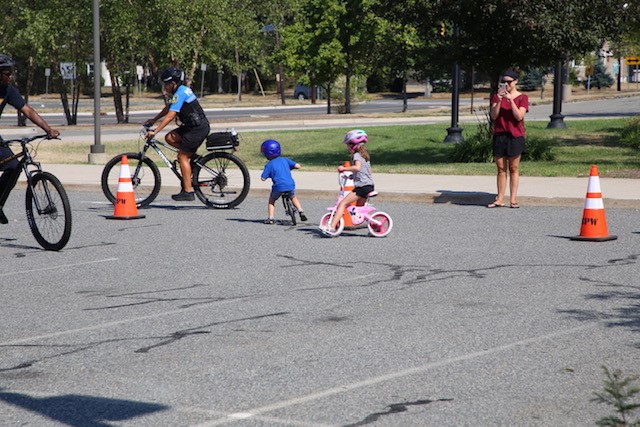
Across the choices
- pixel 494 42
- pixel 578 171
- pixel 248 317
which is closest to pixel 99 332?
pixel 248 317

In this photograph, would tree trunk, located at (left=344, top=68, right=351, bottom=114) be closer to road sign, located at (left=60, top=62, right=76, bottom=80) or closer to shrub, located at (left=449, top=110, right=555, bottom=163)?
road sign, located at (left=60, top=62, right=76, bottom=80)

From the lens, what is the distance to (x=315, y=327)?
779cm

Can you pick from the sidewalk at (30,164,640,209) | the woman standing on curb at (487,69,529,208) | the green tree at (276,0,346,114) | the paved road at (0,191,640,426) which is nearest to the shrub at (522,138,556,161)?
the sidewalk at (30,164,640,209)

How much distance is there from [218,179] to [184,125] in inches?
35.2

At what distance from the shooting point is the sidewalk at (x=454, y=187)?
16.1m

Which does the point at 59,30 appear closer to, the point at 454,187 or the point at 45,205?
the point at 454,187

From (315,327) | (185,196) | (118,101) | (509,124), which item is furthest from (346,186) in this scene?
(118,101)

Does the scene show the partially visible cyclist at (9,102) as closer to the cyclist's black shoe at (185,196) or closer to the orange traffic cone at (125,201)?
the orange traffic cone at (125,201)

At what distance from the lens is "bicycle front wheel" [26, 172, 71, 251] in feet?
38.0

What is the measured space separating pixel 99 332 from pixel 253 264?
329 centimetres

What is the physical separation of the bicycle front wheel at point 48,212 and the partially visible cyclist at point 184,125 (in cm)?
382

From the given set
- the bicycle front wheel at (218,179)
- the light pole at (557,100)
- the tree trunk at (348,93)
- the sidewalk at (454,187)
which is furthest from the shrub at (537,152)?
the tree trunk at (348,93)

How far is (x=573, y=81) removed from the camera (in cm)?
8975

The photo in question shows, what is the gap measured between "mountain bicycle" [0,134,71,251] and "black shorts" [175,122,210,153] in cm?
368
